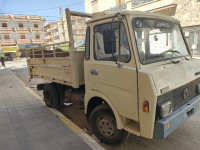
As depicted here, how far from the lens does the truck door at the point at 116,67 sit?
8.11 ft

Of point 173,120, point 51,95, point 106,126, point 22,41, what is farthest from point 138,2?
point 22,41

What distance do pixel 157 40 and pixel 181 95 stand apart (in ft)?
3.43

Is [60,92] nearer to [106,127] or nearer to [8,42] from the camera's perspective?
[106,127]

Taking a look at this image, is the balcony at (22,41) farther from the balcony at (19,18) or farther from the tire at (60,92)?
the tire at (60,92)

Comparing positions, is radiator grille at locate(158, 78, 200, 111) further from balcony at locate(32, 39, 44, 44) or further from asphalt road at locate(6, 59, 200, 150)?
balcony at locate(32, 39, 44, 44)

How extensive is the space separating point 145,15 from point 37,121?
3689 millimetres

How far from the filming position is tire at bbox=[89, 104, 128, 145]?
297 cm

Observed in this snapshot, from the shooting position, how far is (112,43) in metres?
2.62

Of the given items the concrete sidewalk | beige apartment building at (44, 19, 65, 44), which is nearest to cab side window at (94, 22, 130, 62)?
the concrete sidewalk

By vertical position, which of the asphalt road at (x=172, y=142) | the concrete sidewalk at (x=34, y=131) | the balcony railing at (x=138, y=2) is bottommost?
the asphalt road at (x=172, y=142)

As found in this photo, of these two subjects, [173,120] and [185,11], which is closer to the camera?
[173,120]

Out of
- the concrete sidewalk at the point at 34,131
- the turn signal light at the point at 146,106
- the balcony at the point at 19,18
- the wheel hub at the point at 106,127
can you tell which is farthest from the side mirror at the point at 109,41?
the balcony at the point at 19,18

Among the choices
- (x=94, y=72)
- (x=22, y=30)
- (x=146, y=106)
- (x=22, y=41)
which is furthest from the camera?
(x=22, y=30)

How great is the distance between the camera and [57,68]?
14.2 feet
